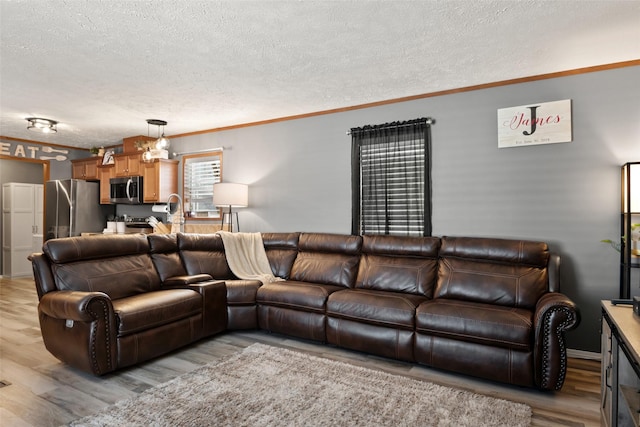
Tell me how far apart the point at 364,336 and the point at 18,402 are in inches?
98.0

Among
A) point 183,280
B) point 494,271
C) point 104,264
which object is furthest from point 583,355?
point 104,264

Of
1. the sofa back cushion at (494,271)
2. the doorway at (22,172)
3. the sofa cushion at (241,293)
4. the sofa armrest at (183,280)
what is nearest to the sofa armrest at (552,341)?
the sofa back cushion at (494,271)

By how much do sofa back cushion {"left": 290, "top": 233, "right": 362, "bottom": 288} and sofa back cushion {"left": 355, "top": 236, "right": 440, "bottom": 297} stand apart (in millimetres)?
119

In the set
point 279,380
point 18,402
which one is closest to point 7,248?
point 18,402

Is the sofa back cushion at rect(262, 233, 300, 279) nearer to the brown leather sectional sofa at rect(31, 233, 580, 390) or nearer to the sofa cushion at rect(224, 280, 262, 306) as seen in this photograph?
the brown leather sectional sofa at rect(31, 233, 580, 390)

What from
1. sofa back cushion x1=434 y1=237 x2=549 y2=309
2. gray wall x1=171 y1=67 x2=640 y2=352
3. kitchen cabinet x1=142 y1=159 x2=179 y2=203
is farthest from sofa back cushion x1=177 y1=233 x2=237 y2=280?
sofa back cushion x1=434 y1=237 x2=549 y2=309

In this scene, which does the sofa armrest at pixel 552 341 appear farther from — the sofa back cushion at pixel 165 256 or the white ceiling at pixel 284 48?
the sofa back cushion at pixel 165 256

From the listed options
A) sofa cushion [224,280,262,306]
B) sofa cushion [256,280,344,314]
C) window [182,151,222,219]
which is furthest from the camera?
window [182,151,222,219]

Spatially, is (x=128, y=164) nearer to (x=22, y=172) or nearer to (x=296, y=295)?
(x=22, y=172)

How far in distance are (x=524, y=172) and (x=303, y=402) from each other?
286 centimetres

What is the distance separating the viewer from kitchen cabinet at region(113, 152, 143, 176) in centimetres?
614

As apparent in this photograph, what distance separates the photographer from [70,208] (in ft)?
21.4

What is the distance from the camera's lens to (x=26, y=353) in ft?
10.8

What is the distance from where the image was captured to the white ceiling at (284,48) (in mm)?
2389
